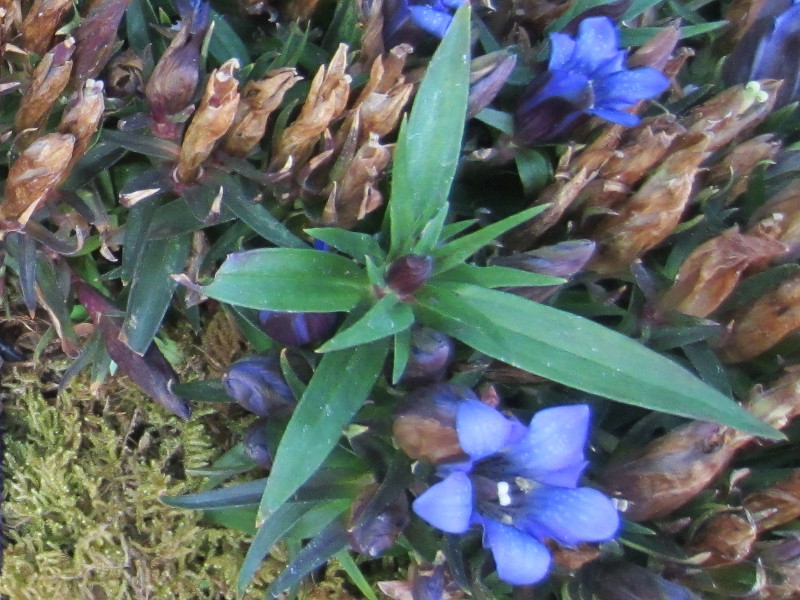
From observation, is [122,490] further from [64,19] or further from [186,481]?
[64,19]

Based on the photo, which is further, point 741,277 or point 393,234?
point 741,277

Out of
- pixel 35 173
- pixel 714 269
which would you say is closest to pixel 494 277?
pixel 714 269

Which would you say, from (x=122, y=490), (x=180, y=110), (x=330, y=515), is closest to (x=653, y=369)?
(x=330, y=515)

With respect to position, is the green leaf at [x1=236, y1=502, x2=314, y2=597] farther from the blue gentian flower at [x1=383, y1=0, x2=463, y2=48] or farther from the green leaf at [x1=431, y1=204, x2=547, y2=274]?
the blue gentian flower at [x1=383, y1=0, x2=463, y2=48]

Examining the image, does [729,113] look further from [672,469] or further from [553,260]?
[672,469]

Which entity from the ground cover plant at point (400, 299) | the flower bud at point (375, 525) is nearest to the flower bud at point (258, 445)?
the ground cover plant at point (400, 299)

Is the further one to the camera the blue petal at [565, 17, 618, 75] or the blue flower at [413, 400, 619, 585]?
the blue petal at [565, 17, 618, 75]

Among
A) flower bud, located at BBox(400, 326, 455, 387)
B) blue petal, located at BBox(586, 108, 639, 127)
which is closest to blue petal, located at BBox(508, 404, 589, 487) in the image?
flower bud, located at BBox(400, 326, 455, 387)
